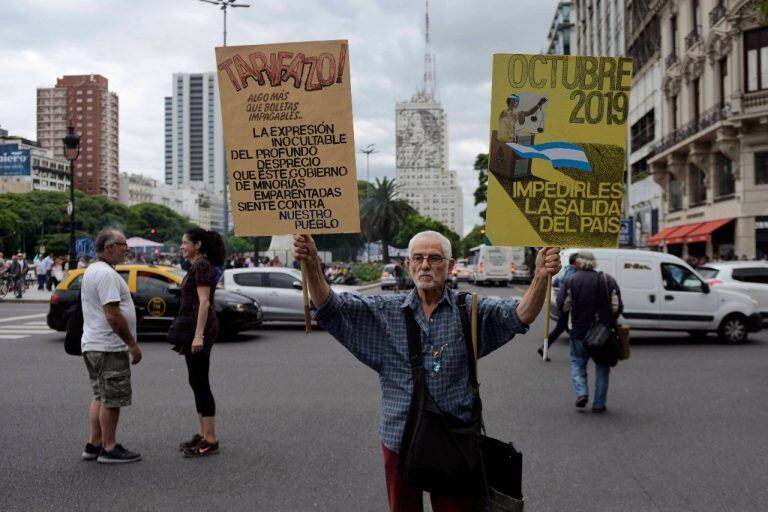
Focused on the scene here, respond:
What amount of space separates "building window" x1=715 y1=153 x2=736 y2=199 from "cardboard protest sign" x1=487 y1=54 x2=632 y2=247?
28.7 metres

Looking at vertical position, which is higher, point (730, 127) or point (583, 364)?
point (730, 127)

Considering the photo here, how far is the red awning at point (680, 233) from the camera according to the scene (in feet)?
110

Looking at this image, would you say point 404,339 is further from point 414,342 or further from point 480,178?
point 480,178

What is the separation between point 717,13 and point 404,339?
31.9 meters

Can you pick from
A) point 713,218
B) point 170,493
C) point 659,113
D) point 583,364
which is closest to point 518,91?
point 170,493

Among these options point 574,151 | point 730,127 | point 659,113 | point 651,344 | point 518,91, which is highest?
point 659,113

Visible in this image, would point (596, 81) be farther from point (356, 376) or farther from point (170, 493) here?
point (356, 376)

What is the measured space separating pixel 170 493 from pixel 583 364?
4.53 metres

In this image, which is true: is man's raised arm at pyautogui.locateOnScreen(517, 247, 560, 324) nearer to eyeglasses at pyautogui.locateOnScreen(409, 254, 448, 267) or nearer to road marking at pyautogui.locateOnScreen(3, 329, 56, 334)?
eyeglasses at pyautogui.locateOnScreen(409, 254, 448, 267)

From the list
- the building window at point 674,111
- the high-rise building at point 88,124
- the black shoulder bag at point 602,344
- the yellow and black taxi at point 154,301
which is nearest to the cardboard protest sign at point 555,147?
the black shoulder bag at point 602,344

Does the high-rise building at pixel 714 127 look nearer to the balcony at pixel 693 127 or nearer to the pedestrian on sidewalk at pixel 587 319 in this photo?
the balcony at pixel 693 127

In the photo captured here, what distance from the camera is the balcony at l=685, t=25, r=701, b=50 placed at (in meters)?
33.1

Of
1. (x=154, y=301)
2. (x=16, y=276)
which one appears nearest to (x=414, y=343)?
(x=154, y=301)

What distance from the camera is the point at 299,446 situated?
623cm
